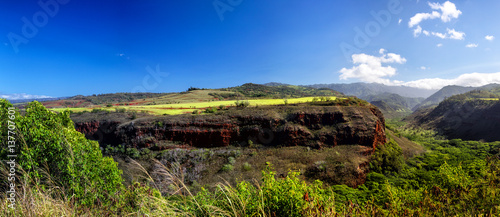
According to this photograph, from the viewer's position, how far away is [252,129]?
28328 millimetres

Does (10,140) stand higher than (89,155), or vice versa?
(10,140)

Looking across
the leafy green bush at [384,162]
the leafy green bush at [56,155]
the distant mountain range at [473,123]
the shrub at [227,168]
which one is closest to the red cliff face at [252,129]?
the leafy green bush at [384,162]

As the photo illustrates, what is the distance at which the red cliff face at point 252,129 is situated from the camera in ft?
87.9

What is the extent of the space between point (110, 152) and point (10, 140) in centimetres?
2122

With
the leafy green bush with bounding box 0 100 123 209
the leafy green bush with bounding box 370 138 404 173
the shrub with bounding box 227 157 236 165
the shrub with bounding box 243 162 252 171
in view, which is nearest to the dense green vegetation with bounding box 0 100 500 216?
the leafy green bush with bounding box 0 100 123 209

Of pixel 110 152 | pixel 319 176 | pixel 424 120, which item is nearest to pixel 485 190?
pixel 319 176

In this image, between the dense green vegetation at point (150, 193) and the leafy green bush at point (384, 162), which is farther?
the leafy green bush at point (384, 162)

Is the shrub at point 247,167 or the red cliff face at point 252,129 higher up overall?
the red cliff face at point 252,129

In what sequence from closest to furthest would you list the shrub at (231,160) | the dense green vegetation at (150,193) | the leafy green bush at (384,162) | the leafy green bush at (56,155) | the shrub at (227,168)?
the dense green vegetation at (150,193), the leafy green bush at (56,155), the shrub at (227,168), the shrub at (231,160), the leafy green bush at (384,162)

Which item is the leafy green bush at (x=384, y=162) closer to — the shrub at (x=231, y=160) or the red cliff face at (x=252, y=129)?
the red cliff face at (x=252, y=129)

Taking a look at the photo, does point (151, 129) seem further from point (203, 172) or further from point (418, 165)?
point (418, 165)

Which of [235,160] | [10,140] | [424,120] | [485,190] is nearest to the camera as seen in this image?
[485,190]

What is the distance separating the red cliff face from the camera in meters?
26.8

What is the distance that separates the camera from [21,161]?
684 cm
